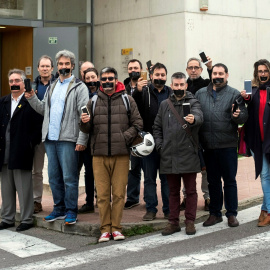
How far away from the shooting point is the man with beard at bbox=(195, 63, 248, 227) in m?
7.65

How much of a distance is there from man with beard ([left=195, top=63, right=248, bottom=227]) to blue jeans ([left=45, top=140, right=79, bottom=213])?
1.63m

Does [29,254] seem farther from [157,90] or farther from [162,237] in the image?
[157,90]

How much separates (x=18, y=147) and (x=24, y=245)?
1.34 metres

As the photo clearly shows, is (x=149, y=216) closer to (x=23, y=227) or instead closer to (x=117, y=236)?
(x=117, y=236)

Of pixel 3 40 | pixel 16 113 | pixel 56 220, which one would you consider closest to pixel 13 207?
pixel 56 220

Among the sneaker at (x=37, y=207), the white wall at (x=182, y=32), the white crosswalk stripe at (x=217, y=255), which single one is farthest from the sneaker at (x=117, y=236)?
the white wall at (x=182, y=32)

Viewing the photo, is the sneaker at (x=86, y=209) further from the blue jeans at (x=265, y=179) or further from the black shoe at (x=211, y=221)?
the blue jeans at (x=265, y=179)

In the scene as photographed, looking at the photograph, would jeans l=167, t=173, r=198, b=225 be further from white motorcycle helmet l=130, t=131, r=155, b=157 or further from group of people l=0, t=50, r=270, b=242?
white motorcycle helmet l=130, t=131, r=155, b=157

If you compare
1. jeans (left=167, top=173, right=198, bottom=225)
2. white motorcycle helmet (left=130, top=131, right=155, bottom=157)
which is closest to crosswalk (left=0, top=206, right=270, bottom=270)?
jeans (left=167, top=173, right=198, bottom=225)

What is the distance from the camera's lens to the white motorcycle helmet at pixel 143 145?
736cm

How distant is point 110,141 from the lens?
24.3ft

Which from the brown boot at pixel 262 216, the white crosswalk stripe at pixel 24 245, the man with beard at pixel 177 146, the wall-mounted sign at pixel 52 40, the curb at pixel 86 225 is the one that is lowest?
the white crosswalk stripe at pixel 24 245

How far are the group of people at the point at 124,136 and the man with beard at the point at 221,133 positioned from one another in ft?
0.04

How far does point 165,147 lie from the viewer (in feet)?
24.6
